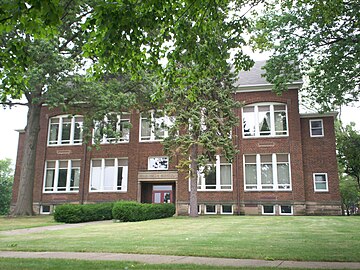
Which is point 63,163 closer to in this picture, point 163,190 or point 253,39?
point 163,190

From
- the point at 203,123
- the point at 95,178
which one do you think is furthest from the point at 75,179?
the point at 203,123

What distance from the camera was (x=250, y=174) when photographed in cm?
2814

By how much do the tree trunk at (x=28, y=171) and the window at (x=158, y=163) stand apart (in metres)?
9.38

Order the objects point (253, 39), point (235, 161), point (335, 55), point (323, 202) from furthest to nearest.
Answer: point (235, 161) < point (323, 202) < point (335, 55) < point (253, 39)

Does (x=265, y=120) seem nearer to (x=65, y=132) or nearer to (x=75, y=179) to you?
(x=75, y=179)

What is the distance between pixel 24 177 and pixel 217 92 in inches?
578

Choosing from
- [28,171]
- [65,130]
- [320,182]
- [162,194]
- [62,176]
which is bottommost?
[162,194]

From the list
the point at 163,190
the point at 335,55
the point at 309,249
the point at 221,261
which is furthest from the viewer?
the point at 163,190

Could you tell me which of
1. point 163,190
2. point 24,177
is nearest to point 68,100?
point 24,177

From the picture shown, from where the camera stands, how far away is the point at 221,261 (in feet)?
21.6

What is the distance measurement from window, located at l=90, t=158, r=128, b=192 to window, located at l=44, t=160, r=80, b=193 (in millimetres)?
1628

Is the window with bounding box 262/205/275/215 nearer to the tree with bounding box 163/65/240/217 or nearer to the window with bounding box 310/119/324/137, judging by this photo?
the tree with bounding box 163/65/240/217

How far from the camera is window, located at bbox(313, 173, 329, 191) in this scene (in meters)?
27.1

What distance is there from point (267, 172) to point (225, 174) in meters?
3.30
